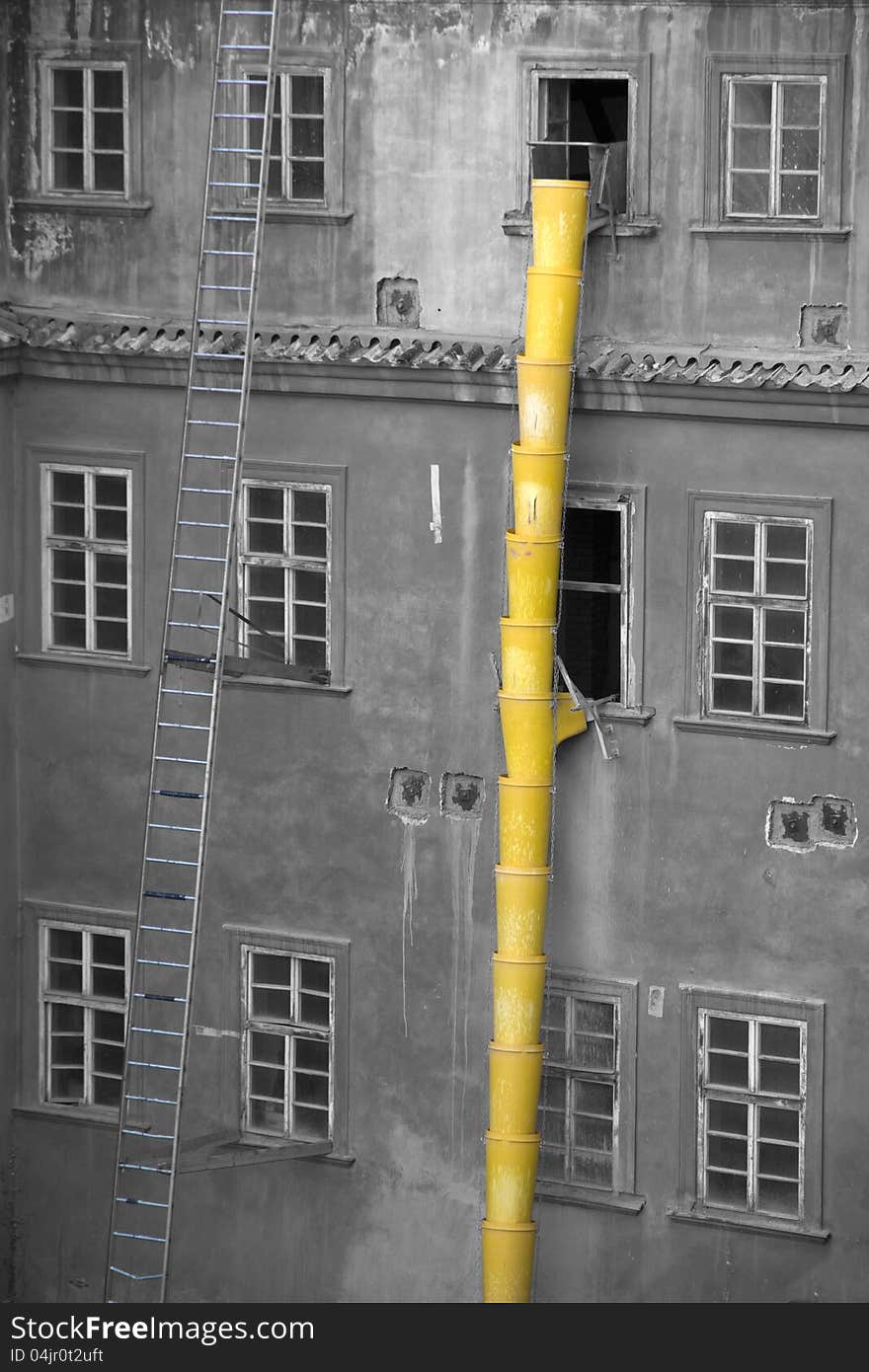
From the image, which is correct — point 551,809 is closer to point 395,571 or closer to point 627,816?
point 627,816

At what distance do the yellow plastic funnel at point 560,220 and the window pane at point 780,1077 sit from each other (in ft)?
19.2

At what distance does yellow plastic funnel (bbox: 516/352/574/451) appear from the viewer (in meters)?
19.2

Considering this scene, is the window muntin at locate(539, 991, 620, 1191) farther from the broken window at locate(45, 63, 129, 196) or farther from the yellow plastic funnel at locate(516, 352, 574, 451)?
the broken window at locate(45, 63, 129, 196)

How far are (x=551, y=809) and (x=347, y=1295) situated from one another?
4204 mm

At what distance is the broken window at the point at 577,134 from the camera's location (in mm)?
19688

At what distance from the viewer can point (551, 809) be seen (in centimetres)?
2011

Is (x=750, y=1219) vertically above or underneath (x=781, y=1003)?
underneath

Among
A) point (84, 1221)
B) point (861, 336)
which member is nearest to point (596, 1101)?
point (84, 1221)

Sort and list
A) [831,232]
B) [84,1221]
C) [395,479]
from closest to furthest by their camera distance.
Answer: [831,232]
[395,479]
[84,1221]

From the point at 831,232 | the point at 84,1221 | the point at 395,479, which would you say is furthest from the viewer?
the point at 84,1221

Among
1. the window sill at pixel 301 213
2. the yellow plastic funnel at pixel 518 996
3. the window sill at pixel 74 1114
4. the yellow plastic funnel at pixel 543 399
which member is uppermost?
the window sill at pixel 301 213

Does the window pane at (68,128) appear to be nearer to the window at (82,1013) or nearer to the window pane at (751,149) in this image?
the window pane at (751,149)

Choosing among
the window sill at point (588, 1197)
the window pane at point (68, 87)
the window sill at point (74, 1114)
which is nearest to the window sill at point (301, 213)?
the window pane at point (68, 87)

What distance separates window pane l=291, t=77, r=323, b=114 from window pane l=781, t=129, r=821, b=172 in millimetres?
3470
